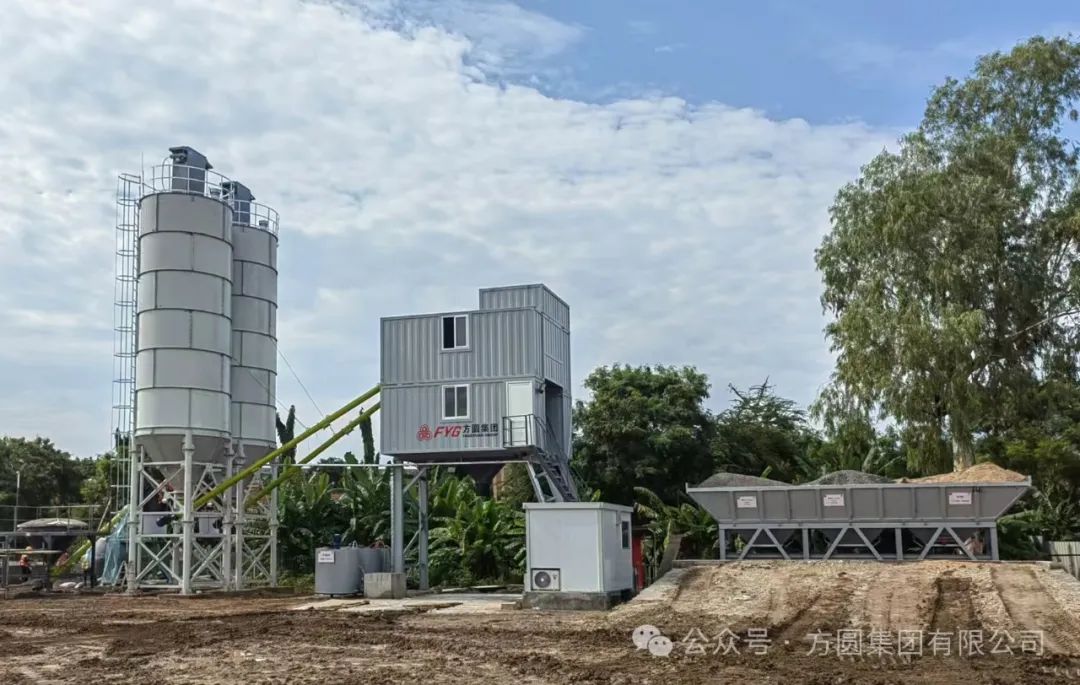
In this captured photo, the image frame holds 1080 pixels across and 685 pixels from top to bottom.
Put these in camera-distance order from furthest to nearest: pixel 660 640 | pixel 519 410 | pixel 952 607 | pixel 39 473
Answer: pixel 39 473 < pixel 519 410 < pixel 952 607 < pixel 660 640

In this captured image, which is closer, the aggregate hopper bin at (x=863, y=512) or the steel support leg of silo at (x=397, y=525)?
the aggregate hopper bin at (x=863, y=512)

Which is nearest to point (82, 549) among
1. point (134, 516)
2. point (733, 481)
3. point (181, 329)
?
point (134, 516)

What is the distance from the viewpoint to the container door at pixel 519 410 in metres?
26.8

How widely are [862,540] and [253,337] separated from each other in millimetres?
19776

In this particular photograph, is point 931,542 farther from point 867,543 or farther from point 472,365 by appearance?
point 472,365

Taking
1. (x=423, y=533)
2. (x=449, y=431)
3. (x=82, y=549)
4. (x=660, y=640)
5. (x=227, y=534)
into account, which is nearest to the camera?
(x=660, y=640)

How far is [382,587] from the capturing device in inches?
1051

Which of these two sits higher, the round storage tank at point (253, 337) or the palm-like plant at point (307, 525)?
the round storage tank at point (253, 337)

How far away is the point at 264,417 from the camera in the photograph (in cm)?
3409

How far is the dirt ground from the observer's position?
520 inches

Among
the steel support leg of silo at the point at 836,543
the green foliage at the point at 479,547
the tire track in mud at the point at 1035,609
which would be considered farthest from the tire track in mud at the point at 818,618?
the green foliage at the point at 479,547

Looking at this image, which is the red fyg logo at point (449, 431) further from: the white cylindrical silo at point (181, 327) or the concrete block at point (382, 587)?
the white cylindrical silo at point (181, 327)

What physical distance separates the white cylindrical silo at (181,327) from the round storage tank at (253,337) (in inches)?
49.8

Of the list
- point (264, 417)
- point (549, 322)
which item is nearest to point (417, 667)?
point (549, 322)
